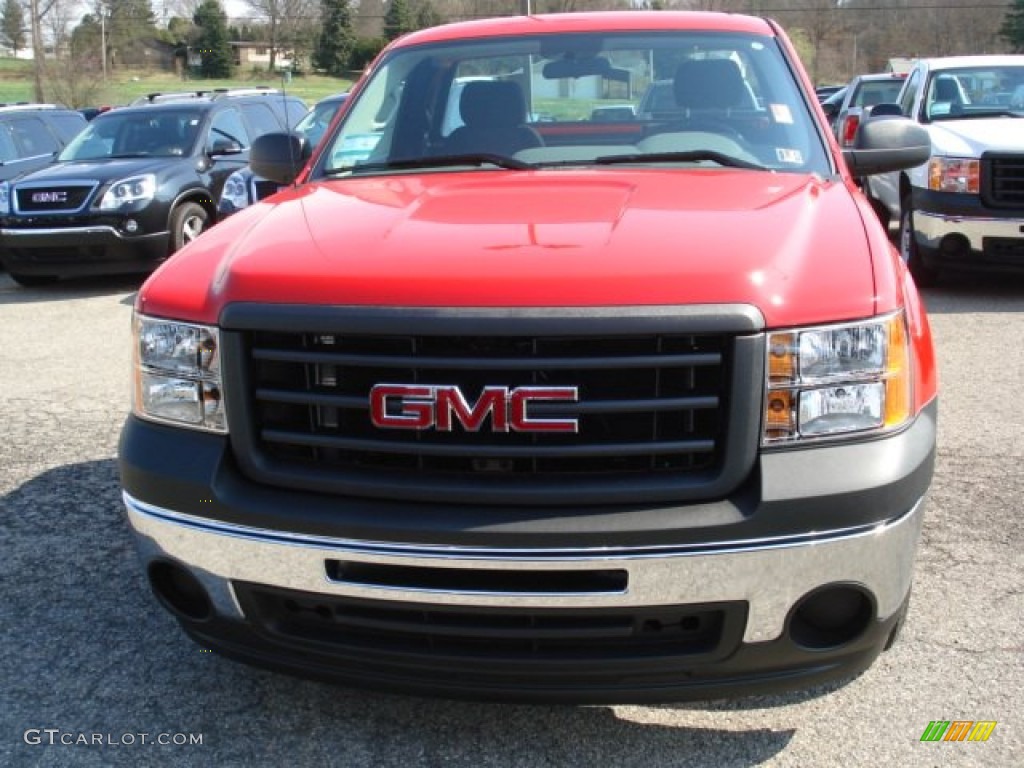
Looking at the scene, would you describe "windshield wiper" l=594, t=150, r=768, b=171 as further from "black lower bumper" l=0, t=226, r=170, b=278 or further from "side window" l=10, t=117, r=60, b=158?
"side window" l=10, t=117, r=60, b=158

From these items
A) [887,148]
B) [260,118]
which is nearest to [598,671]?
[887,148]

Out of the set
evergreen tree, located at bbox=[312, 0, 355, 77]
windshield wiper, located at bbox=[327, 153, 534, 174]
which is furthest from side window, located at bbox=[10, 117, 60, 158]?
windshield wiper, located at bbox=[327, 153, 534, 174]

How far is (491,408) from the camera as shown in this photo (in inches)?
93.7

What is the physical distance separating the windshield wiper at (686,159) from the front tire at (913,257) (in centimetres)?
590

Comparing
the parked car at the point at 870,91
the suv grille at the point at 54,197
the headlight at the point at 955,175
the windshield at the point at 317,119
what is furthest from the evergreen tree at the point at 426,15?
the headlight at the point at 955,175

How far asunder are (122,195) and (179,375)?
836cm

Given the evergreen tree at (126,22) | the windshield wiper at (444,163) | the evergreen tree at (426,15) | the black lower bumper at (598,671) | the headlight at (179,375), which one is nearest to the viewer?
the black lower bumper at (598,671)

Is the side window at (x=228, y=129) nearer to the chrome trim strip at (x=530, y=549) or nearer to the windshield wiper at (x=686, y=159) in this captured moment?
the windshield wiper at (x=686, y=159)

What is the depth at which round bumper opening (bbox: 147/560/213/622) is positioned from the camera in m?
2.73

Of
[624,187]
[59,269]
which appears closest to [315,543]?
[624,187]

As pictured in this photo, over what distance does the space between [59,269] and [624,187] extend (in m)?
8.63

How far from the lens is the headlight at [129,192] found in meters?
10.3

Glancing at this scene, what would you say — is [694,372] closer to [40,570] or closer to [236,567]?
[236,567]

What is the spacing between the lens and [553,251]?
254cm
